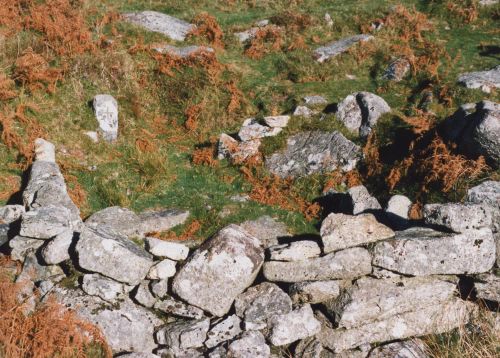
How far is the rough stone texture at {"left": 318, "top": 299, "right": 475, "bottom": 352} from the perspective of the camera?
9.34m

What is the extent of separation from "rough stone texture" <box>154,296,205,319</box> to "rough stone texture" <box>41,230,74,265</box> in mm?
2166

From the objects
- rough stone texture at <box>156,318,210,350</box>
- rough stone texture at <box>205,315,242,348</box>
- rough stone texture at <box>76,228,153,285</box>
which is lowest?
rough stone texture at <box>156,318,210,350</box>

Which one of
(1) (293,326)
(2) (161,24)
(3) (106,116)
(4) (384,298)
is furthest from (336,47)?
(1) (293,326)

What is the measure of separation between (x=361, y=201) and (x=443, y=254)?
2.71 metres

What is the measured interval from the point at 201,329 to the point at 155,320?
39.3 inches

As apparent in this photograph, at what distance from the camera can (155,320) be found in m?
9.28

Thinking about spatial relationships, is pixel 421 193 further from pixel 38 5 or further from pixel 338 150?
pixel 38 5

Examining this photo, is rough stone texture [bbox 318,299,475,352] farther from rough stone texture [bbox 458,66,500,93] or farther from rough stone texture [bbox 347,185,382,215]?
rough stone texture [bbox 458,66,500,93]

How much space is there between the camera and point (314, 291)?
9195 millimetres

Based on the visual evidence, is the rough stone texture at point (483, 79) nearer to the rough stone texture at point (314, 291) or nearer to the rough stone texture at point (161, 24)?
the rough stone texture at point (314, 291)

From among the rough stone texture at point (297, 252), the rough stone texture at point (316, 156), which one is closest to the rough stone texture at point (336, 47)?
the rough stone texture at point (316, 156)

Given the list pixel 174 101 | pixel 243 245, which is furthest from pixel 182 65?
pixel 243 245

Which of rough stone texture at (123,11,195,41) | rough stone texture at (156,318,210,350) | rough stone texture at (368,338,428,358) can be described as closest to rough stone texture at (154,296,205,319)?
rough stone texture at (156,318,210,350)

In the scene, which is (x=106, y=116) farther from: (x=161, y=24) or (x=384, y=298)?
(x=384, y=298)
